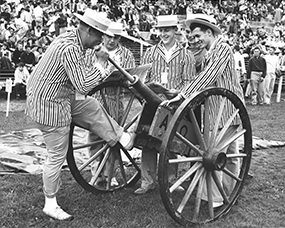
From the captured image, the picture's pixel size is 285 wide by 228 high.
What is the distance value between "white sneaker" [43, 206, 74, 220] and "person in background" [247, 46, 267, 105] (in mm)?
10401

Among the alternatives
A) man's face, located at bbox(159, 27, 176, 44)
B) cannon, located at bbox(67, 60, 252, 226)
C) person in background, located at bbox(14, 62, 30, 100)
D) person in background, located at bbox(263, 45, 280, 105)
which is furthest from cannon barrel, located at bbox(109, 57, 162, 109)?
person in background, located at bbox(14, 62, 30, 100)

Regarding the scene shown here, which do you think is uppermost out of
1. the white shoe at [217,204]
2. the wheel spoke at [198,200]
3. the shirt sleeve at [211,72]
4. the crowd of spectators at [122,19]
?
the crowd of spectators at [122,19]

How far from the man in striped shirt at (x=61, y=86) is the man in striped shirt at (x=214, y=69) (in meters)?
0.91

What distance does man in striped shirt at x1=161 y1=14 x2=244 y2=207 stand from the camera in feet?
14.1

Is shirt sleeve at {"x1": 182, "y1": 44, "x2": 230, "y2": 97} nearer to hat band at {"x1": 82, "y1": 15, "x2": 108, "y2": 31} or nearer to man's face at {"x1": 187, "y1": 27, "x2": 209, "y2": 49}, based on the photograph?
man's face at {"x1": 187, "y1": 27, "x2": 209, "y2": 49}

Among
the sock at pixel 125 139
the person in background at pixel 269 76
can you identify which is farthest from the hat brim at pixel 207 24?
the person in background at pixel 269 76

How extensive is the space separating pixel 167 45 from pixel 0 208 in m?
2.59

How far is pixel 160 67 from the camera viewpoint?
5219mm

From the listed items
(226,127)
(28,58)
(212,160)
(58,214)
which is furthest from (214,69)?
(28,58)

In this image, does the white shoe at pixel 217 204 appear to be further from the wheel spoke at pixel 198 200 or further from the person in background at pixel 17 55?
the person in background at pixel 17 55

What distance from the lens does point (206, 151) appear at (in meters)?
4.18

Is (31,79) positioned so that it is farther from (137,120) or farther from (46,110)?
(137,120)

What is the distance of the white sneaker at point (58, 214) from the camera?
14.2 ft

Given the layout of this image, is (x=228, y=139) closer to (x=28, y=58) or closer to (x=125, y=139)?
(x=125, y=139)
